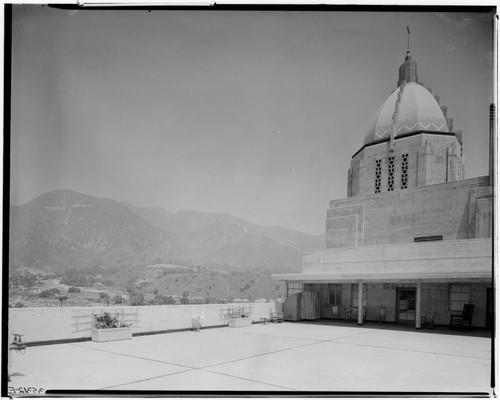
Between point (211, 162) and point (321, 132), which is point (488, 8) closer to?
point (321, 132)

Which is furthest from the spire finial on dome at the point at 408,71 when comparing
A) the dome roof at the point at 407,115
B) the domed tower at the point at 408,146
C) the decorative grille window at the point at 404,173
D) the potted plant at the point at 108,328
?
the potted plant at the point at 108,328

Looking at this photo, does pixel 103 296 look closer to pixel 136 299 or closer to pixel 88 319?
pixel 136 299

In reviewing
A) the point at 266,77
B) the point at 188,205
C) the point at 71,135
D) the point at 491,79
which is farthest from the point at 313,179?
the point at 491,79

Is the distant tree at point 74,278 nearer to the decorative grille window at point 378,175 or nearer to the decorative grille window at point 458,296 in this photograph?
the decorative grille window at point 378,175

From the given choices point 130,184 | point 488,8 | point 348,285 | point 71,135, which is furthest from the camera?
point 130,184

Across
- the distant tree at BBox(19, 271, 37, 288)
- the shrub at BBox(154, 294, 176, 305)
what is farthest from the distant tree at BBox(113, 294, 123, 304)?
the distant tree at BBox(19, 271, 37, 288)

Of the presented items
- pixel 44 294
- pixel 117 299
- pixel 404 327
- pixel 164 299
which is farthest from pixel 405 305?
pixel 164 299

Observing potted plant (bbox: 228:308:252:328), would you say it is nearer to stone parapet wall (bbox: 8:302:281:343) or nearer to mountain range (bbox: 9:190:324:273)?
stone parapet wall (bbox: 8:302:281:343)
